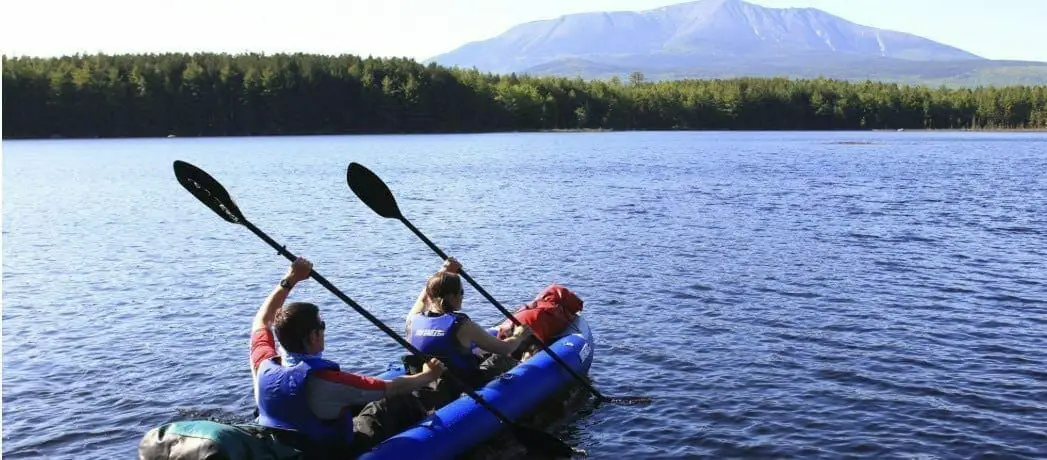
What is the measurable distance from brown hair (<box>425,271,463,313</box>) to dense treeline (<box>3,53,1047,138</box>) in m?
90.9

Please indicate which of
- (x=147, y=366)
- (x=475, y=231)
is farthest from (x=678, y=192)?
(x=147, y=366)

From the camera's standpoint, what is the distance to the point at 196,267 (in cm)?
1938

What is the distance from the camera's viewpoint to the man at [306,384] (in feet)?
21.2

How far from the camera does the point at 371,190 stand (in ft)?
34.5

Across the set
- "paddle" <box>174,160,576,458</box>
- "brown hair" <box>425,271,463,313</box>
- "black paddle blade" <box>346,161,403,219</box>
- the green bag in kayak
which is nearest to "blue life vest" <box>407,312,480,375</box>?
"brown hair" <box>425,271,463,313</box>

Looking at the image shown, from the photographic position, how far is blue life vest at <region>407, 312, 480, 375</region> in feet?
27.9

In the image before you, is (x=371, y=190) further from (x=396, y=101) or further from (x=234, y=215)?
(x=396, y=101)

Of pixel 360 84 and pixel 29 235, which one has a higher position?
pixel 360 84

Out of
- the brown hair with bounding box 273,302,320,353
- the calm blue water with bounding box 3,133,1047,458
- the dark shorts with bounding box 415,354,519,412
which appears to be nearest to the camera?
the brown hair with bounding box 273,302,320,353

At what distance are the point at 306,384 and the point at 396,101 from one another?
333 feet

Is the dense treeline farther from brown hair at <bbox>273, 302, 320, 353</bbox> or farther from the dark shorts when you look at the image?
brown hair at <bbox>273, 302, 320, 353</bbox>

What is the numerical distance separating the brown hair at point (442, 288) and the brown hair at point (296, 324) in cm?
211

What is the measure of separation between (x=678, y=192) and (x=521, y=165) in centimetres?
1860

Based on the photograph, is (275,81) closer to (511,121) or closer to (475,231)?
(511,121)
